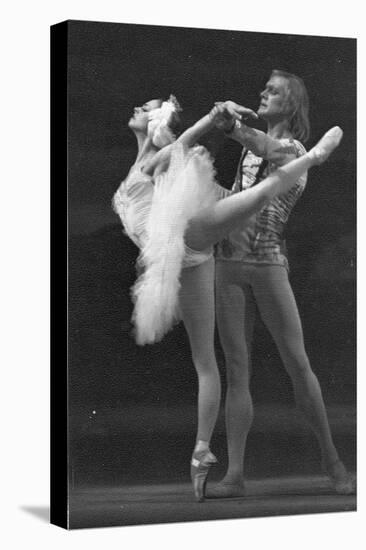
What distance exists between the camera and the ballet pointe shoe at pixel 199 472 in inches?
361

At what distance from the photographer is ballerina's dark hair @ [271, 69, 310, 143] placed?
30.8 feet

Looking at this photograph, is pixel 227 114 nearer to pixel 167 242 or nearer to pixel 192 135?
pixel 192 135

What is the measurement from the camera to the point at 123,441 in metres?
8.98

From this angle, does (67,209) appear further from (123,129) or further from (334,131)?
(334,131)

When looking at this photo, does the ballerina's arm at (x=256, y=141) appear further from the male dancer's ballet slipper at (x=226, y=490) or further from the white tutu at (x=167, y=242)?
the male dancer's ballet slipper at (x=226, y=490)

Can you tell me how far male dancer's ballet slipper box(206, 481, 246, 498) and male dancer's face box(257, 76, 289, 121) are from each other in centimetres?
198

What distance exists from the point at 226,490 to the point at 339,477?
709 mm

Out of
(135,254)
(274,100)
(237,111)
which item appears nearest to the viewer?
(135,254)

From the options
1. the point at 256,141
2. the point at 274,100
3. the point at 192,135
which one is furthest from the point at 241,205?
the point at 274,100

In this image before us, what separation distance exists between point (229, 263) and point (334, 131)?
986 millimetres

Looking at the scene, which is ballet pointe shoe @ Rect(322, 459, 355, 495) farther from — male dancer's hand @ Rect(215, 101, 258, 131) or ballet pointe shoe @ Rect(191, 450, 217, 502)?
male dancer's hand @ Rect(215, 101, 258, 131)

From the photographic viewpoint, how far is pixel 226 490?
9273mm

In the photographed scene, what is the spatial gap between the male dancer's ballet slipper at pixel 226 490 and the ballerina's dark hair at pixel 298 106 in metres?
1.91

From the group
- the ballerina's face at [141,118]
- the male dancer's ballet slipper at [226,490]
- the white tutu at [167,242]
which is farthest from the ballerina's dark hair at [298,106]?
the male dancer's ballet slipper at [226,490]
